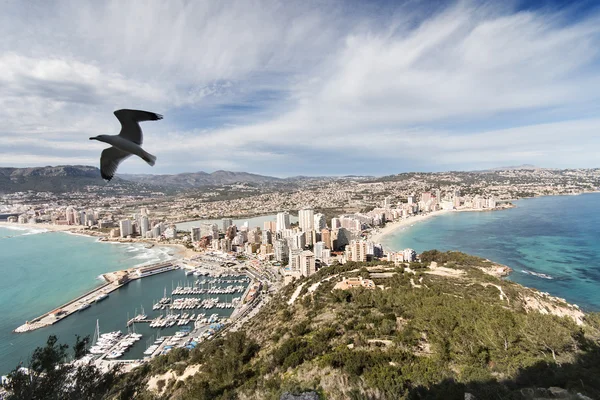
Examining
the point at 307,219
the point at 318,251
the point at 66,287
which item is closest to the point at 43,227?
the point at 66,287

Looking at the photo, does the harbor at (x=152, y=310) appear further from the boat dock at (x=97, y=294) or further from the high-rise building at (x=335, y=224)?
the high-rise building at (x=335, y=224)

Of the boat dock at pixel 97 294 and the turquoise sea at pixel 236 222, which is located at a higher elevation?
the turquoise sea at pixel 236 222

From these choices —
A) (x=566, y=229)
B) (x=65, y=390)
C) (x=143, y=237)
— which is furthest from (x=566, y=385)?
(x=143, y=237)

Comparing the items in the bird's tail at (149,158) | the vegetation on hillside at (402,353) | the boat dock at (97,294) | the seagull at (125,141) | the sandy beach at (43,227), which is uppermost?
the seagull at (125,141)

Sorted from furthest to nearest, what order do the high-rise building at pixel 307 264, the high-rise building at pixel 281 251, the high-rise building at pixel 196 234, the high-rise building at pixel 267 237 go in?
the high-rise building at pixel 196 234, the high-rise building at pixel 267 237, the high-rise building at pixel 281 251, the high-rise building at pixel 307 264

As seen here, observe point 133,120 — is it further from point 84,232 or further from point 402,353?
point 84,232

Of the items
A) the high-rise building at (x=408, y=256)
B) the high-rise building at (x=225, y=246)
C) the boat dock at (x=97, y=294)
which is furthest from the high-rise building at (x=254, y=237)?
the high-rise building at (x=408, y=256)

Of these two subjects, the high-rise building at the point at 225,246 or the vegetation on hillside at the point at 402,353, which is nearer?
the vegetation on hillside at the point at 402,353

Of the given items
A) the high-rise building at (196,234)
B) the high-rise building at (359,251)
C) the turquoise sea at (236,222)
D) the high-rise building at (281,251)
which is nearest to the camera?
the high-rise building at (359,251)

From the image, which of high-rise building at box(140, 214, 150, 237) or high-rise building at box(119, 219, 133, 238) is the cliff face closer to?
high-rise building at box(140, 214, 150, 237)
